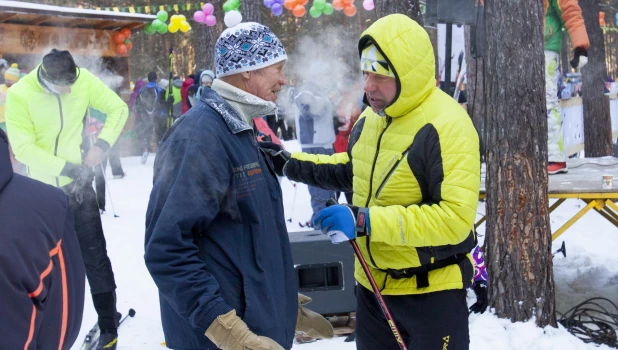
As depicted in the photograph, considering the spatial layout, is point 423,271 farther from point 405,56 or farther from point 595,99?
point 595,99

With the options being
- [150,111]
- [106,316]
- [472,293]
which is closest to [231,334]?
[106,316]

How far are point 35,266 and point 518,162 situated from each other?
3775mm

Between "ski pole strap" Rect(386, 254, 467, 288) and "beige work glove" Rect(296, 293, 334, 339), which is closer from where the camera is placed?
"ski pole strap" Rect(386, 254, 467, 288)

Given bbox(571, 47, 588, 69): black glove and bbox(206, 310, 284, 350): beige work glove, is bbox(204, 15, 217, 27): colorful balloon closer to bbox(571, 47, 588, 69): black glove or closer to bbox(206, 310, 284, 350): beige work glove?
bbox(571, 47, 588, 69): black glove

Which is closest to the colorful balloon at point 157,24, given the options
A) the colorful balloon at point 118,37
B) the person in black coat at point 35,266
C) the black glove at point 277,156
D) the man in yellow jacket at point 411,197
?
the colorful balloon at point 118,37

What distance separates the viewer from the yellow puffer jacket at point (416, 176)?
261 cm

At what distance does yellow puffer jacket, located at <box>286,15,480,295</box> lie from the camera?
8.56ft

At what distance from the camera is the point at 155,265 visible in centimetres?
219

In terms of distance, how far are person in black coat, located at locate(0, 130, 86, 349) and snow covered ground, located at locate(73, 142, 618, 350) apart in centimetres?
323

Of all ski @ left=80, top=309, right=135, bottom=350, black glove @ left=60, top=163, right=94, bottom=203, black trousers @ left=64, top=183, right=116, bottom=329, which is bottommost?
ski @ left=80, top=309, right=135, bottom=350

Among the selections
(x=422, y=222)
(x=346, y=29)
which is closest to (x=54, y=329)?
(x=422, y=222)

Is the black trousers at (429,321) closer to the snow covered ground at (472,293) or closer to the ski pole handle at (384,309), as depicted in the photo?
the ski pole handle at (384,309)

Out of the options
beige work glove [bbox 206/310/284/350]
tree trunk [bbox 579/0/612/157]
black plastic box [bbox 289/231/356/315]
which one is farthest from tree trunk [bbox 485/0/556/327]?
tree trunk [bbox 579/0/612/157]

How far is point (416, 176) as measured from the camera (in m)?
2.70
